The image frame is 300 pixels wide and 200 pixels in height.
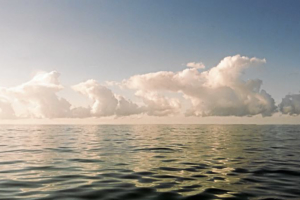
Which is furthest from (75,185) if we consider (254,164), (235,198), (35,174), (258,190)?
(254,164)

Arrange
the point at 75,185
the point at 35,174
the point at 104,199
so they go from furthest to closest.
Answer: the point at 35,174, the point at 75,185, the point at 104,199

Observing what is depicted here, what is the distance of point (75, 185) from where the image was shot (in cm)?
1249

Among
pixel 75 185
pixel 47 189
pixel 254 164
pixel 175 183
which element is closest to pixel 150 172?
pixel 175 183

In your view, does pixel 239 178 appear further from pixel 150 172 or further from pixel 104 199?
pixel 104 199

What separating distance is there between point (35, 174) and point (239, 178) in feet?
39.7

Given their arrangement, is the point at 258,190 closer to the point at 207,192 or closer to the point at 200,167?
the point at 207,192

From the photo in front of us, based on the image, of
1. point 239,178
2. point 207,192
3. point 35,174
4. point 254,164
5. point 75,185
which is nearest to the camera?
point 207,192

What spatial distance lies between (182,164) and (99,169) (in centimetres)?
628

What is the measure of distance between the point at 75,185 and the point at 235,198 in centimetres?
752

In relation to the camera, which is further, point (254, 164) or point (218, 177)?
point (254, 164)

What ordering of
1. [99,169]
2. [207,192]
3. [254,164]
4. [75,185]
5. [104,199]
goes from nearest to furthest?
[104,199] < [207,192] < [75,185] < [99,169] < [254,164]

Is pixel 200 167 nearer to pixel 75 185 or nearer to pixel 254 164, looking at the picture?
pixel 254 164

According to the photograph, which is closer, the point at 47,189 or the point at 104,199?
the point at 104,199

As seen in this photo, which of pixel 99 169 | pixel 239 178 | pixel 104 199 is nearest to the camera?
pixel 104 199
